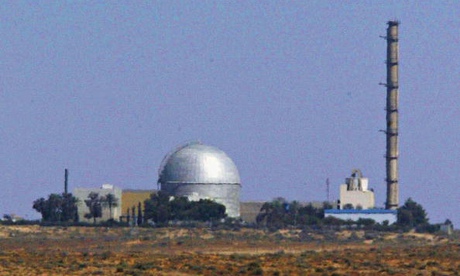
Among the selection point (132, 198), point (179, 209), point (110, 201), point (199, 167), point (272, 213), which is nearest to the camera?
point (179, 209)

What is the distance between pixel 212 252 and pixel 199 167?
57.7 m

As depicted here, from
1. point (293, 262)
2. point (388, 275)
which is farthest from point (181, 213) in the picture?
point (388, 275)

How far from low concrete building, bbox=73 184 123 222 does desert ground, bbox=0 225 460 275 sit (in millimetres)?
19525

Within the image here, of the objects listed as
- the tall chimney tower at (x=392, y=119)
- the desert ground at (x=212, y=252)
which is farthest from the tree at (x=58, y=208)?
the tall chimney tower at (x=392, y=119)

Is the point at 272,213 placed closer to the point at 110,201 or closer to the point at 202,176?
the point at 202,176

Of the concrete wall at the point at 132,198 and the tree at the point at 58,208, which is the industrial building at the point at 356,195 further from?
the tree at the point at 58,208

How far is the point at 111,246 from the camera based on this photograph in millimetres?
85562

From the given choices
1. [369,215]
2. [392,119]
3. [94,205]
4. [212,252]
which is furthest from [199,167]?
[212,252]

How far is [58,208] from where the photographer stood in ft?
429

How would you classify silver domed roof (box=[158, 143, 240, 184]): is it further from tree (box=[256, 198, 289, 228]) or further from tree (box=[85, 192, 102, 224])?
tree (box=[85, 192, 102, 224])

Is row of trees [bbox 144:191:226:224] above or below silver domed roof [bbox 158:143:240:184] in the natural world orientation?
below

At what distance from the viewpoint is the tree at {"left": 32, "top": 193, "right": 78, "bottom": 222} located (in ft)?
427

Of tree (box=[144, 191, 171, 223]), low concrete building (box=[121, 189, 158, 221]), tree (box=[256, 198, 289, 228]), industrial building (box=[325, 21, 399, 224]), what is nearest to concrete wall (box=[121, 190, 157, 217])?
low concrete building (box=[121, 189, 158, 221])

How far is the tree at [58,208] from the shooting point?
130m
